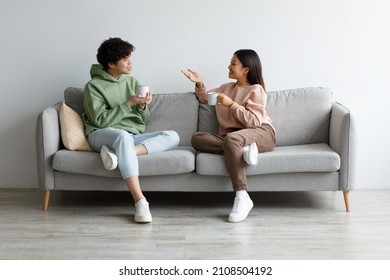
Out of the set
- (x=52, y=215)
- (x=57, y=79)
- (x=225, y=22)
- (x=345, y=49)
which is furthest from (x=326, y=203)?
(x=57, y=79)

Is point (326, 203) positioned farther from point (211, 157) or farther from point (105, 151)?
point (105, 151)

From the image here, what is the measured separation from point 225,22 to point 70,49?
1.13m

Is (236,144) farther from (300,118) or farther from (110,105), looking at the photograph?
(110,105)

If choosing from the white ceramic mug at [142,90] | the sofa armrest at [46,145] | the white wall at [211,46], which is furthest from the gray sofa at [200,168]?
the white wall at [211,46]

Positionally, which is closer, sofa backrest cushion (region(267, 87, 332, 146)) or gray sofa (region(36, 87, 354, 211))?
gray sofa (region(36, 87, 354, 211))

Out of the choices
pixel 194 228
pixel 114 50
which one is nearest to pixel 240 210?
pixel 194 228

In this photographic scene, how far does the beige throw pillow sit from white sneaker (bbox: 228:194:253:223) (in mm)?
995

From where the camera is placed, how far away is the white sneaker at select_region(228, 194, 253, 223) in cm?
381

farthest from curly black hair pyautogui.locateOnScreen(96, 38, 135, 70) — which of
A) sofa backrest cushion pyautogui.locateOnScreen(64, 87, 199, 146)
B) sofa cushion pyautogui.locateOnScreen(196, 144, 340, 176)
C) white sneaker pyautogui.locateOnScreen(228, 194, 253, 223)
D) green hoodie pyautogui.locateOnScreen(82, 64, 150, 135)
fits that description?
white sneaker pyautogui.locateOnScreen(228, 194, 253, 223)

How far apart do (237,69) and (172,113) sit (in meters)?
0.55

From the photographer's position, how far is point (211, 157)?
393 centimetres

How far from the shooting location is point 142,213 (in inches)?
149

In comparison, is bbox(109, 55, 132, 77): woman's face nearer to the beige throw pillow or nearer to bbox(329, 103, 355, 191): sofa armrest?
the beige throw pillow

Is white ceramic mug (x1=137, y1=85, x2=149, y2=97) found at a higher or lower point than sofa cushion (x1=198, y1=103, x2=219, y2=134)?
higher
